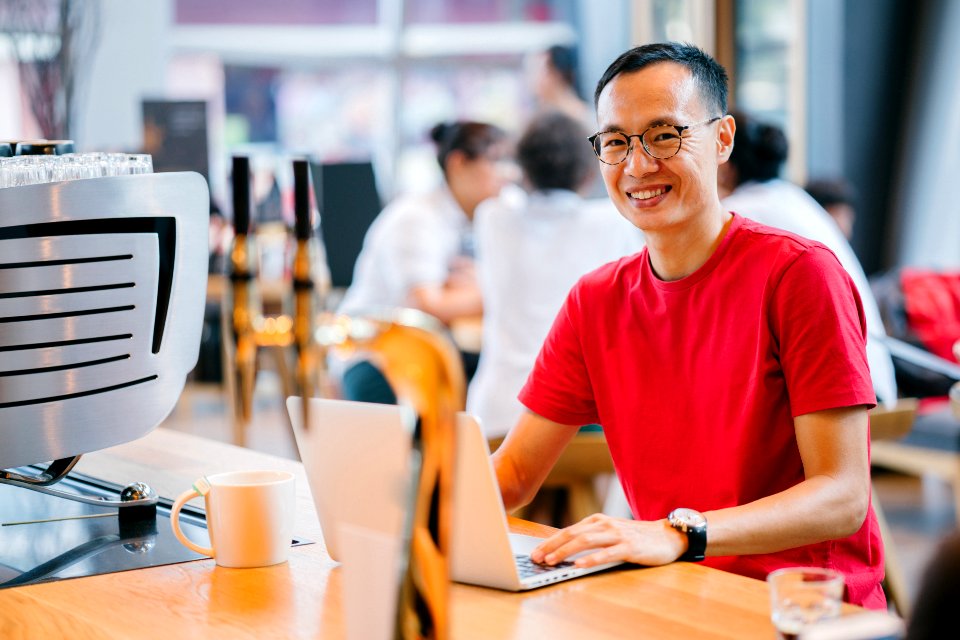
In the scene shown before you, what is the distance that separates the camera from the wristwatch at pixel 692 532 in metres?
1.51

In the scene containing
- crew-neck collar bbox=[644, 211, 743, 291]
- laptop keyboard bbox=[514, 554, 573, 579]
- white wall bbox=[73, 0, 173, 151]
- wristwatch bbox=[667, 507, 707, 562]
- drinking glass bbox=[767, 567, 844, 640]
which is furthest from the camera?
white wall bbox=[73, 0, 173, 151]

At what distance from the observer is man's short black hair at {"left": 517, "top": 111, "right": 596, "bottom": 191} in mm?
3557

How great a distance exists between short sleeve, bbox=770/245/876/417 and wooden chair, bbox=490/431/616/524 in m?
1.62

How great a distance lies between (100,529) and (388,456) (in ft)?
2.05

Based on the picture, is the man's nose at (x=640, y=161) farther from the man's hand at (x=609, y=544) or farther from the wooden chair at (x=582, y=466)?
the wooden chair at (x=582, y=466)

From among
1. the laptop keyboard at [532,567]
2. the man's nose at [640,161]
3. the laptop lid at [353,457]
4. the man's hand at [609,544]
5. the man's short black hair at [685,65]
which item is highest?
the man's short black hair at [685,65]

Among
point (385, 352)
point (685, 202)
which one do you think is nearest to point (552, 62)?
point (685, 202)

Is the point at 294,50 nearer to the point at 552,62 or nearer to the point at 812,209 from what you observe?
the point at 552,62

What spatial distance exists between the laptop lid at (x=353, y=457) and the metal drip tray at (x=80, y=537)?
215 millimetres

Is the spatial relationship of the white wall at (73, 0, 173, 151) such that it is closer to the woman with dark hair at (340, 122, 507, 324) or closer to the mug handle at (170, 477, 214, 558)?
the woman with dark hair at (340, 122, 507, 324)

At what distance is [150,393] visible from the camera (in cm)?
178

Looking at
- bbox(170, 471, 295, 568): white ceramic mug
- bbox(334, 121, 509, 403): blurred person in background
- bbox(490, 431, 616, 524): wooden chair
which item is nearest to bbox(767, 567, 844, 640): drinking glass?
bbox(170, 471, 295, 568): white ceramic mug

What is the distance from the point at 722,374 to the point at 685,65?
484mm

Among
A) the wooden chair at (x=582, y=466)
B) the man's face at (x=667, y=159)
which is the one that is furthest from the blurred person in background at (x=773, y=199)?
the man's face at (x=667, y=159)
